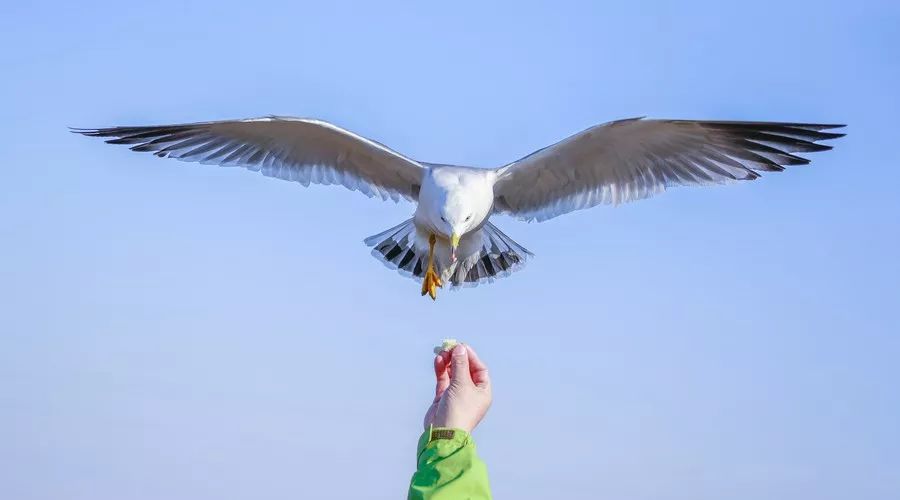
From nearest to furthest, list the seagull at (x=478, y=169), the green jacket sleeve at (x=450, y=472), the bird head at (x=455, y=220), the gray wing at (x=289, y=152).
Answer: the green jacket sleeve at (x=450, y=472) → the bird head at (x=455, y=220) → the seagull at (x=478, y=169) → the gray wing at (x=289, y=152)

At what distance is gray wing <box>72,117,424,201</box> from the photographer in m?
5.66

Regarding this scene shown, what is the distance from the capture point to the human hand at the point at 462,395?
1966mm

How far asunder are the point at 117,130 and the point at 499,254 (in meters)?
2.25

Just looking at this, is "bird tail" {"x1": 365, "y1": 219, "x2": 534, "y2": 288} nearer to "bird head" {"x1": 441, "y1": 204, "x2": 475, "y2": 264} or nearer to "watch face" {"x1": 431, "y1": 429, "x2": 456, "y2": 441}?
"bird head" {"x1": 441, "y1": 204, "x2": 475, "y2": 264}

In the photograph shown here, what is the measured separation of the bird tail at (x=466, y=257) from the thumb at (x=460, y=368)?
3.73 metres

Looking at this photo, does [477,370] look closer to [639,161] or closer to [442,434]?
[442,434]

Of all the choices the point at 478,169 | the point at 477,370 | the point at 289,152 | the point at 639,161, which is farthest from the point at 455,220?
the point at 477,370

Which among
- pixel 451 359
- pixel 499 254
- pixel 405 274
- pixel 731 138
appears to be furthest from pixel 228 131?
pixel 451 359

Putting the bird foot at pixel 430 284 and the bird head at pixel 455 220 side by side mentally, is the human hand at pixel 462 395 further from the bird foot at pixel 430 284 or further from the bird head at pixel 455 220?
the bird foot at pixel 430 284

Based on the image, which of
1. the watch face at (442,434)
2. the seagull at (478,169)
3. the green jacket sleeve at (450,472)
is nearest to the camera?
the green jacket sleeve at (450,472)

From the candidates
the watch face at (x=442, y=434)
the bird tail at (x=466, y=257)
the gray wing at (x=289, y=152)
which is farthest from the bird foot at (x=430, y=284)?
the watch face at (x=442, y=434)

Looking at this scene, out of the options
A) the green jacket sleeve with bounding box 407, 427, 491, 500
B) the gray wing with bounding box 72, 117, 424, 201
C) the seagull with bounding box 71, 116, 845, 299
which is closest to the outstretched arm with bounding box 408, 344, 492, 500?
the green jacket sleeve with bounding box 407, 427, 491, 500

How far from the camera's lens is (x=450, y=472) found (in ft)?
5.98

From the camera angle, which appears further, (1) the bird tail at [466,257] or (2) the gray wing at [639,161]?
(1) the bird tail at [466,257]
